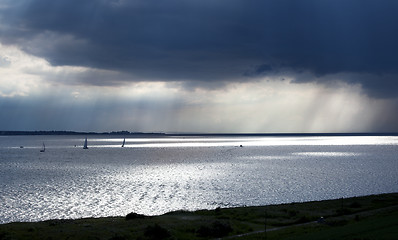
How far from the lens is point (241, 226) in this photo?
4000 centimetres

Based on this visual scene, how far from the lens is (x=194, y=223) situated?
134 feet

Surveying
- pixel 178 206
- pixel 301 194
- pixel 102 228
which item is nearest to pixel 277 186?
pixel 301 194

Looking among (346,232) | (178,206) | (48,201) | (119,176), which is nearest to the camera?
(346,232)

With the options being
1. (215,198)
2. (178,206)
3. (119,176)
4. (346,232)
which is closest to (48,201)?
(178,206)

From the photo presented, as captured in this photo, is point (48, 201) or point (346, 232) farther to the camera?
point (48, 201)

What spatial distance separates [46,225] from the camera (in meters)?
40.0

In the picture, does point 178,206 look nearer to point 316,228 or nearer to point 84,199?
point 84,199

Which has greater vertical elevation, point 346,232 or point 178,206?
point 346,232

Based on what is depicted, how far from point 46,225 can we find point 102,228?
6.37 meters

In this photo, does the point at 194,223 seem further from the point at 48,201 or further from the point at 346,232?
the point at 48,201

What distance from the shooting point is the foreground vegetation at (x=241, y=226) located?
3161 centimetres

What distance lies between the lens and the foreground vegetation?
31609 millimetres

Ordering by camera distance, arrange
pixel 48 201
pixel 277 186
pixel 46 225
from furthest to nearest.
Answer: pixel 277 186, pixel 48 201, pixel 46 225

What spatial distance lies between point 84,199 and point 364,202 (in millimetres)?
44075
